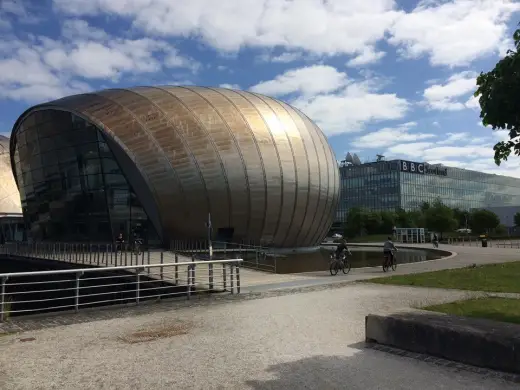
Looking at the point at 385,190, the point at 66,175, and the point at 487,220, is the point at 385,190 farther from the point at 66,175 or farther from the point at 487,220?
the point at 66,175

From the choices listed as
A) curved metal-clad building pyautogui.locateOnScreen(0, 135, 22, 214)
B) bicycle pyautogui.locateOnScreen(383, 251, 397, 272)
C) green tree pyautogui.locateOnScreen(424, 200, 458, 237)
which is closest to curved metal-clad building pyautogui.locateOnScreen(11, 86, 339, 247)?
bicycle pyautogui.locateOnScreen(383, 251, 397, 272)

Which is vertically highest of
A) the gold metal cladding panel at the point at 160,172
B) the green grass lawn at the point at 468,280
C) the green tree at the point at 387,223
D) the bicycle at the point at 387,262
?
the gold metal cladding panel at the point at 160,172

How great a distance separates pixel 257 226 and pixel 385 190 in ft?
284

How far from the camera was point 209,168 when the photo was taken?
31406mm

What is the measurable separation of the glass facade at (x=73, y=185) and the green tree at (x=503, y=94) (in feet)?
91.3

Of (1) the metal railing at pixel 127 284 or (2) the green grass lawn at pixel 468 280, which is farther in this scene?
(2) the green grass lawn at pixel 468 280

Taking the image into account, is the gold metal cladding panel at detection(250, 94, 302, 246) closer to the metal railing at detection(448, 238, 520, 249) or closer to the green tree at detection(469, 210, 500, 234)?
the metal railing at detection(448, 238, 520, 249)

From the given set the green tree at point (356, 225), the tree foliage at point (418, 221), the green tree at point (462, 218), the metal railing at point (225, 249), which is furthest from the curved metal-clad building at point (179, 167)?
the green tree at point (462, 218)

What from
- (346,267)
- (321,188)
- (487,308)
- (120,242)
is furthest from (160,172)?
(487,308)

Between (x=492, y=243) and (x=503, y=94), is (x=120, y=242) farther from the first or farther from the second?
(x=492, y=243)

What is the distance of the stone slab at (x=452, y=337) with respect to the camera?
578cm

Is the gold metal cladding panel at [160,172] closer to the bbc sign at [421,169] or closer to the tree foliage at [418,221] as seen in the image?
the tree foliage at [418,221]

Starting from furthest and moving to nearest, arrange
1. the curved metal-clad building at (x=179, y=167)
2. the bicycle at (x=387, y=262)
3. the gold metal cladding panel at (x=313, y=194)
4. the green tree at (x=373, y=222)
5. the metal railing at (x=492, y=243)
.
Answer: the green tree at (x=373, y=222) → the metal railing at (x=492, y=243) → the gold metal cladding panel at (x=313, y=194) → the curved metal-clad building at (x=179, y=167) → the bicycle at (x=387, y=262)

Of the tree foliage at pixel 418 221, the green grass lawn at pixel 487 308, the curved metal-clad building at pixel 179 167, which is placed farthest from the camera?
the tree foliage at pixel 418 221
